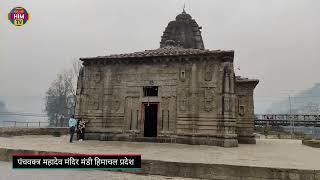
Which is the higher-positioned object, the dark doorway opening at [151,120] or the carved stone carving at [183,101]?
the carved stone carving at [183,101]

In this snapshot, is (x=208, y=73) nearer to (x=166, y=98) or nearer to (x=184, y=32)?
(x=166, y=98)

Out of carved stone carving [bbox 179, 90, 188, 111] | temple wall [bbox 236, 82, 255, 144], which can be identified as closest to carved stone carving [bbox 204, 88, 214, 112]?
carved stone carving [bbox 179, 90, 188, 111]

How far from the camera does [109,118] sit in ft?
61.1

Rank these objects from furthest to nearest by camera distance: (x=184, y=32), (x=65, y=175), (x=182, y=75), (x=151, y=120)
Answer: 1. (x=184, y=32)
2. (x=151, y=120)
3. (x=182, y=75)
4. (x=65, y=175)

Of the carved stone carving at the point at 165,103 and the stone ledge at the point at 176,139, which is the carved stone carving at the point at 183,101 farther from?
the stone ledge at the point at 176,139

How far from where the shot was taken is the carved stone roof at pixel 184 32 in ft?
123

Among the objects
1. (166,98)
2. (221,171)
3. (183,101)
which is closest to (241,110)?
(183,101)

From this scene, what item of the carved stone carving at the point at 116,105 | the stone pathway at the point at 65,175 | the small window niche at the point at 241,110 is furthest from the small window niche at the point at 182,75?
the stone pathway at the point at 65,175

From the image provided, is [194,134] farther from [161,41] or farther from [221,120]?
[161,41]

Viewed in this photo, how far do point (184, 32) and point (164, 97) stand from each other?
22.6 meters

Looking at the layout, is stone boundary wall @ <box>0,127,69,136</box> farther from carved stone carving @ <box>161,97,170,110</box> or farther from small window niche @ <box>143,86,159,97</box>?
carved stone carving @ <box>161,97,170,110</box>

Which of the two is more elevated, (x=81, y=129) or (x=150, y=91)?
(x=150, y=91)

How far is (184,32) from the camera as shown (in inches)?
1511

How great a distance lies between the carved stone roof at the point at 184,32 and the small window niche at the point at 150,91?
1855 cm
